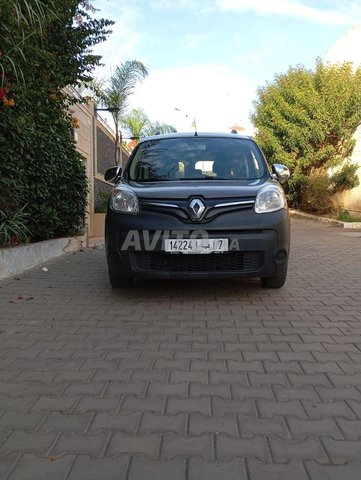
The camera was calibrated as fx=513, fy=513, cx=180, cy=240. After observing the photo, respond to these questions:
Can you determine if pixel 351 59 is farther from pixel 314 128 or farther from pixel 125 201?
pixel 125 201

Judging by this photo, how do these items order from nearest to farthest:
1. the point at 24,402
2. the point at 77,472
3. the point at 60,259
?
the point at 77,472
the point at 24,402
the point at 60,259

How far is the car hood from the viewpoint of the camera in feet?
16.2

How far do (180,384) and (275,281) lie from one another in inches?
106

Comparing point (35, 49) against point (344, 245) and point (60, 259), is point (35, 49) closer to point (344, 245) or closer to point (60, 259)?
point (60, 259)

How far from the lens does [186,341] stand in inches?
154

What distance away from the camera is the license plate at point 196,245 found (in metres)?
4.81

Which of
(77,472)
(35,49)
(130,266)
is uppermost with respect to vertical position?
(35,49)

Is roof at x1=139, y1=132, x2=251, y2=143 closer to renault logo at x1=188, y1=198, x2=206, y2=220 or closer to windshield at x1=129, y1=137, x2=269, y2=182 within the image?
windshield at x1=129, y1=137, x2=269, y2=182

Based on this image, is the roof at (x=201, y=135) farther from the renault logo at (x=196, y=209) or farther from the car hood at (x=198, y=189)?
the renault logo at (x=196, y=209)

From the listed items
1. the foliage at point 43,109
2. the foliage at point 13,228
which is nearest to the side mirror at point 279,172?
the foliage at point 43,109

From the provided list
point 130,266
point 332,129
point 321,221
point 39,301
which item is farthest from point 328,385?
point 332,129

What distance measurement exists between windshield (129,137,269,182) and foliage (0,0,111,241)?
155 centimetres

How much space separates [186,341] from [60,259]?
4.52 meters

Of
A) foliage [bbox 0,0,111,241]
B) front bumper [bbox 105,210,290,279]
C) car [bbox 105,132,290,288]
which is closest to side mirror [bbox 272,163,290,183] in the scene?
car [bbox 105,132,290,288]
